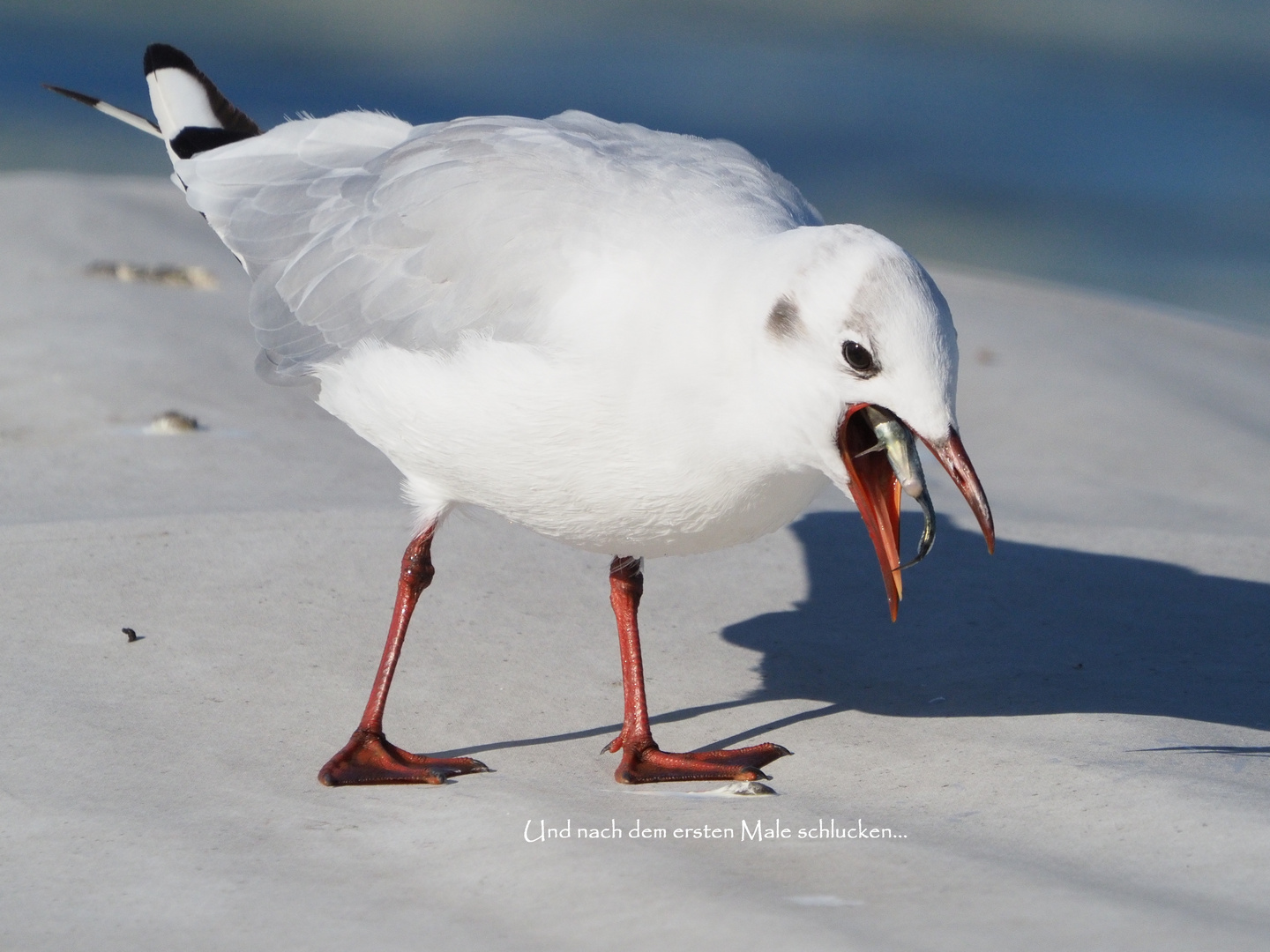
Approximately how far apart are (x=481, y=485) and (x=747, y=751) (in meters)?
0.91

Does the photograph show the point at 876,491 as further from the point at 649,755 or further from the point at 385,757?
the point at 385,757

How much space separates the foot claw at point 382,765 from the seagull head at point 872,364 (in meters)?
1.13

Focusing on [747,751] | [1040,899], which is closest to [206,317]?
[747,751]

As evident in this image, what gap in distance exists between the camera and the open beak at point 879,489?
280cm

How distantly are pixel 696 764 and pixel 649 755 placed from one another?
11 centimetres

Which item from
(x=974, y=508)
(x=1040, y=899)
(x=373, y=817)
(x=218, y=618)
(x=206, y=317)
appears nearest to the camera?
(x=1040, y=899)

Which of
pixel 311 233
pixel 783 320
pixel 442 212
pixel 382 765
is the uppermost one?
pixel 311 233

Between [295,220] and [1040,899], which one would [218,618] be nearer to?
[295,220]

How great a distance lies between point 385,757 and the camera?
133 inches

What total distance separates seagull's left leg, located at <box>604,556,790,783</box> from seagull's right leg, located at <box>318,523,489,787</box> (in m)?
0.36

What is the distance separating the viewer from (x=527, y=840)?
9.41ft

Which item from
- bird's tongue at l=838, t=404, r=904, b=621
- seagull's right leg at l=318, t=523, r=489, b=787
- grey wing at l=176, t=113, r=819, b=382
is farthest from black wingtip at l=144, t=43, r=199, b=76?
bird's tongue at l=838, t=404, r=904, b=621

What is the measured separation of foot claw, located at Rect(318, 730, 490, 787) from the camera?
3287 millimetres

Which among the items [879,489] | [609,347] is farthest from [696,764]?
[609,347]
